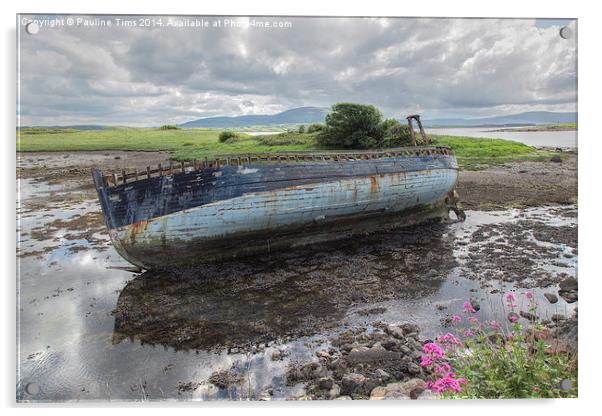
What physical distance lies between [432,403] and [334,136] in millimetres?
11450

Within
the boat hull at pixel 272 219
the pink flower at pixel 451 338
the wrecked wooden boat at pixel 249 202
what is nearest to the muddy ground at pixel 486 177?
the wrecked wooden boat at pixel 249 202

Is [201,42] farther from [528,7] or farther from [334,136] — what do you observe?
[334,136]

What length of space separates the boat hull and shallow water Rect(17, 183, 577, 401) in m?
0.43

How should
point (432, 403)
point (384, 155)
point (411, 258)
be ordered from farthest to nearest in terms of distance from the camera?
1. point (384, 155)
2. point (411, 258)
3. point (432, 403)

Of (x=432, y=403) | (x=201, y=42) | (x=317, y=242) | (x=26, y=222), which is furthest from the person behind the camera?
(x=26, y=222)

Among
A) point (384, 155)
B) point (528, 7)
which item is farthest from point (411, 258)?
point (528, 7)

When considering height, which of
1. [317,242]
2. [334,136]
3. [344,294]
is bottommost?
[344,294]

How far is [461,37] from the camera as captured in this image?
6.86m

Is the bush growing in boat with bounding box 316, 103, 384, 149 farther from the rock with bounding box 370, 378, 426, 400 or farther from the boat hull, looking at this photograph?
the rock with bounding box 370, 378, 426, 400

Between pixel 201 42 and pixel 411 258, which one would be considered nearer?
pixel 201 42

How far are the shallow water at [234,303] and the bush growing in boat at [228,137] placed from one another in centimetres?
343

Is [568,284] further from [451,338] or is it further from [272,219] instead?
[272,219]

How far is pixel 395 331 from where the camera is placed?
7031 millimetres

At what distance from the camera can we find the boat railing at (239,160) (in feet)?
28.5
